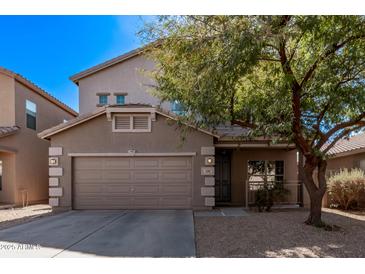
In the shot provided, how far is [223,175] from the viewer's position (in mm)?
15000

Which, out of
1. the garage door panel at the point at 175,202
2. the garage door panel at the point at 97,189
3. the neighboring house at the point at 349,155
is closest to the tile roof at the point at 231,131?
the garage door panel at the point at 175,202

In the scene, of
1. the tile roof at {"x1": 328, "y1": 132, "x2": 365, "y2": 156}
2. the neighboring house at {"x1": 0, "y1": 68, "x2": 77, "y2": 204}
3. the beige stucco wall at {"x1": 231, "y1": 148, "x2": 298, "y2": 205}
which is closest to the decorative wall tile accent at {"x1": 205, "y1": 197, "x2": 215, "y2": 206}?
the beige stucco wall at {"x1": 231, "y1": 148, "x2": 298, "y2": 205}

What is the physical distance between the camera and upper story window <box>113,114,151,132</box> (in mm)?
12562

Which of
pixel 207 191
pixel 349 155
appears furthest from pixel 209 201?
pixel 349 155

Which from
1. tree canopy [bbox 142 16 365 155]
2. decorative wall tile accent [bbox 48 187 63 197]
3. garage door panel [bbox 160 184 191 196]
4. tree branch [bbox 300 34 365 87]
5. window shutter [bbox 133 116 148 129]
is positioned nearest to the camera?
tree canopy [bbox 142 16 365 155]

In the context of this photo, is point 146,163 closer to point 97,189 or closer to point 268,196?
point 97,189

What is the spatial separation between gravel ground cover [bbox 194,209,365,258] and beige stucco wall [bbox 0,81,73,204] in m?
10.0

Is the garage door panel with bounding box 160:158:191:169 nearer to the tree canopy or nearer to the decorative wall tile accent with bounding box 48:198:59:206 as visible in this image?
the tree canopy

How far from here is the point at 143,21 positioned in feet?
28.9

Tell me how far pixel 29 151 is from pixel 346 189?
1545 centimetres
